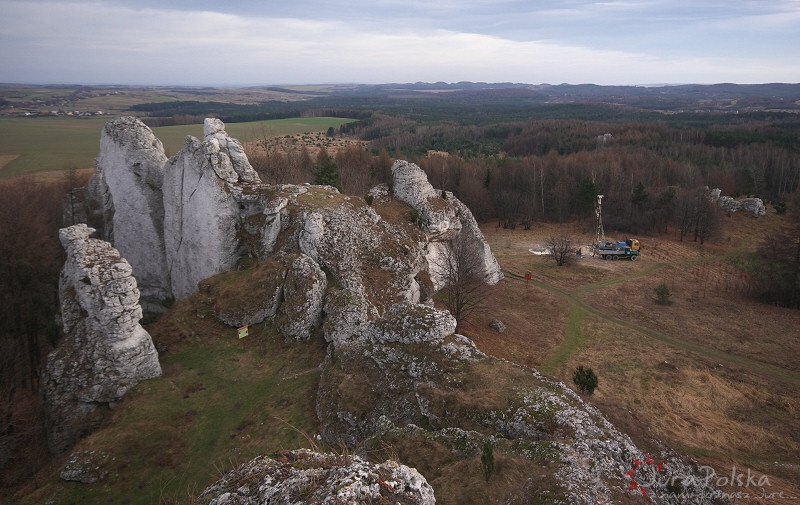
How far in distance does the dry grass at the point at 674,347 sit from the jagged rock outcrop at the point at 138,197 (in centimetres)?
2596

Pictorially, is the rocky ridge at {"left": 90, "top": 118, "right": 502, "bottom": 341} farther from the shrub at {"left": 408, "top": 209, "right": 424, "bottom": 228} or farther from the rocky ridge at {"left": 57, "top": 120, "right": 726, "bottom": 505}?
the shrub at {"left": 408, "top": 209, "right": 424, "bottom": 228}

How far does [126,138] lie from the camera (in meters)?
31.4

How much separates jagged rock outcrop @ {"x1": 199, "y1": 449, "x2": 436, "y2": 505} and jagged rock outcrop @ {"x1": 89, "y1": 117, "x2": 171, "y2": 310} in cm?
3028

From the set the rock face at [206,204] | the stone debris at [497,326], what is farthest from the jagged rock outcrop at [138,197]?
the stone debris at [497,326]

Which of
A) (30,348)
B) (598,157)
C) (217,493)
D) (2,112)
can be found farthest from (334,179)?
(2,112)

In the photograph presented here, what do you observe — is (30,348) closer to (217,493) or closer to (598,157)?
(217,493)

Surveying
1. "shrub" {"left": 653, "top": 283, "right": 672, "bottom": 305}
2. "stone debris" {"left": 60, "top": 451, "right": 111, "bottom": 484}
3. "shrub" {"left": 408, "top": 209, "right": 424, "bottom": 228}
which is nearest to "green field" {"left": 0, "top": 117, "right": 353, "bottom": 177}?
"shrub" {"left": 408, "top": 209, "right": 424, "bottom": 228}

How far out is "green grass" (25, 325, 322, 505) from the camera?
14.3 metres

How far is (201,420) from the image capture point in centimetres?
1738

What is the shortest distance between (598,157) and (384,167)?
4743 centimetres

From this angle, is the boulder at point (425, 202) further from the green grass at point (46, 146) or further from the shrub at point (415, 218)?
the green grass at point (46, 146)

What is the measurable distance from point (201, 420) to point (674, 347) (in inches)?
1211

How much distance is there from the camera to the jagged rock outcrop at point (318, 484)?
20.9 feet

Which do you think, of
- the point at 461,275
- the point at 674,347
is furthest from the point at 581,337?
the point at 461,275
